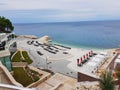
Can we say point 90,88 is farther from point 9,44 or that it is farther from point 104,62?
point 9,44

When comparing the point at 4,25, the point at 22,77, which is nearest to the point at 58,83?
the point at 22,77

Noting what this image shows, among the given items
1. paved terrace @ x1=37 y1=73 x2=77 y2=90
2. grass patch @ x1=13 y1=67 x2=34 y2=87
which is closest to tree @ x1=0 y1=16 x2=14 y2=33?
paved terrace @ x1=37 y1=73 x2=77 y2=90

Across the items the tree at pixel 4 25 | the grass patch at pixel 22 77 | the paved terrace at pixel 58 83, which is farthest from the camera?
the tree at pixel 4 25

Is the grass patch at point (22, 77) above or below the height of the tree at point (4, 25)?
below

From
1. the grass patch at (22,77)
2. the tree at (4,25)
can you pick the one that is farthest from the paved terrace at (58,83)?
the tree at (4,25)

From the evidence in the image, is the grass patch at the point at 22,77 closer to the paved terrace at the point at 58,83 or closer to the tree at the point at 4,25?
the paved terrace at the point at 58,83

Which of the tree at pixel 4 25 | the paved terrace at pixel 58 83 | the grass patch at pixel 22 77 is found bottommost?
the paved terrace at pixel 58 83

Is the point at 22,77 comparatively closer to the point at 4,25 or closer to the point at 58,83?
the point at 58,83

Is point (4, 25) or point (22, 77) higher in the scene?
point (4, 25)
